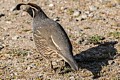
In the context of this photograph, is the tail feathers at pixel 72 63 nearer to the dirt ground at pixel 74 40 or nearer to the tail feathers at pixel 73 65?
the tail feathers at pixel 73 65

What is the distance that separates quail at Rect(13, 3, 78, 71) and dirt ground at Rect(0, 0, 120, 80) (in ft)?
1.36

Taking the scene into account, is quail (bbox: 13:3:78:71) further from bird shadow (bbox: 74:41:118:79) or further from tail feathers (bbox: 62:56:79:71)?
bird shadow (bbox: 74:41:118:79)

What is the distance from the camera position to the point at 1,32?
9602 mm

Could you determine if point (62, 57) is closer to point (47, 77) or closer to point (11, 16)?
point (47, 77)

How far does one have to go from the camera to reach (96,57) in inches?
332

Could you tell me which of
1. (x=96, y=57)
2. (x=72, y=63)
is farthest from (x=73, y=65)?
(x=96, y=57)

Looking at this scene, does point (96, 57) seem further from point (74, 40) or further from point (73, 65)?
point (73, 65)

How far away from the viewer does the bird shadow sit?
8058 millimetres

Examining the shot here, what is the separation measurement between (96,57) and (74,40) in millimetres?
889

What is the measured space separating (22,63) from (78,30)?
1.84m

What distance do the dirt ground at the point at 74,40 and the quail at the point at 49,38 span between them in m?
0.41

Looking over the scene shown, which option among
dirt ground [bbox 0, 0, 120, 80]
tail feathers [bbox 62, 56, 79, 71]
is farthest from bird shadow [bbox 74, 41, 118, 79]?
tail feathers [bbox 62, 56, 79, 71]

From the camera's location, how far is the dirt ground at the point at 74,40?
25.9 ft

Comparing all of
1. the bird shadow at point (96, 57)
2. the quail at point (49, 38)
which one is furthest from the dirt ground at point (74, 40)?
the quail at point (49, 38)
